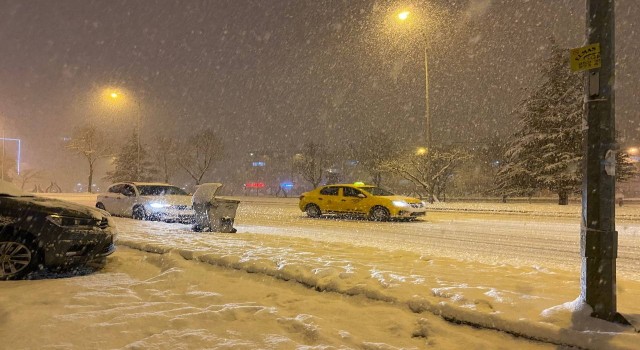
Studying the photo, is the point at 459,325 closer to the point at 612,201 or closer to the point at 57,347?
the point at 612,201

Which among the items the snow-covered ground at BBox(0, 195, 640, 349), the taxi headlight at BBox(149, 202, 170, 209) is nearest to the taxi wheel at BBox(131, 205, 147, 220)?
the taxi headlight at BBox(149, 202, 170, 209)

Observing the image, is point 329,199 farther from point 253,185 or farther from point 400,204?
point 253,185

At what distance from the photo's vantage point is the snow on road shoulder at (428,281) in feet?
13.9

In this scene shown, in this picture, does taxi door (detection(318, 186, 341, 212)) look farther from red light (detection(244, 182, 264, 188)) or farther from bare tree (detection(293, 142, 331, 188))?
red light (detection(244, 182, 264, 188))

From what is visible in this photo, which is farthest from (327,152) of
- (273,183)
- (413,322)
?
(413,322)

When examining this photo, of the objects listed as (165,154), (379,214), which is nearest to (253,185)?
(165,154)

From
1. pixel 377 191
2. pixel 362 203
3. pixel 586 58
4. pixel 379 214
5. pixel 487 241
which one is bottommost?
pixel 487 241

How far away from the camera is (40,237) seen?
609 cm

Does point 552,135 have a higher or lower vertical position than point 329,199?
higher

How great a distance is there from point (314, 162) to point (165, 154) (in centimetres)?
2332

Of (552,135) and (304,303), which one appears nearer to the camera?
(304,303)

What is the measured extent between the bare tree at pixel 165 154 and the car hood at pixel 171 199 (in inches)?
2247

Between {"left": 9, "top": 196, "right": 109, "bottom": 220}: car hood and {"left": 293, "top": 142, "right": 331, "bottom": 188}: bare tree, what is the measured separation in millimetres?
59300

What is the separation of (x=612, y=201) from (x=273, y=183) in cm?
8248
